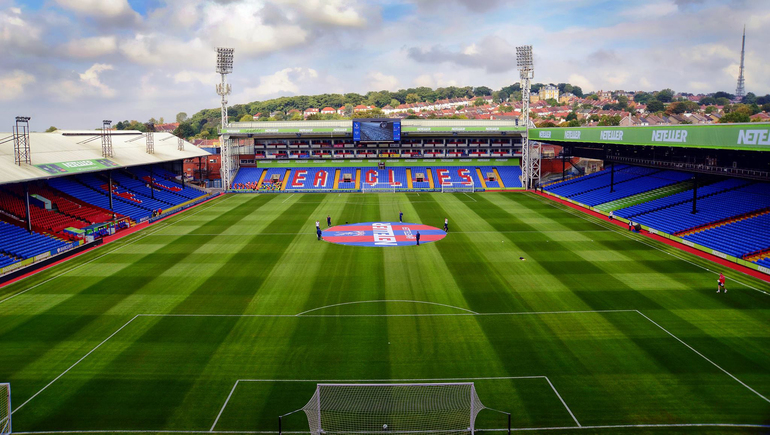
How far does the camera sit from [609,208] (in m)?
41.6

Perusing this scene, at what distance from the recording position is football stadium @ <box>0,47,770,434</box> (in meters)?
12.7

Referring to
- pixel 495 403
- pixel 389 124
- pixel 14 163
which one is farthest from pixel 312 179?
pixel 495 403

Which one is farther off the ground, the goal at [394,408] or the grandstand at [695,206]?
the grandstand at [695,206]

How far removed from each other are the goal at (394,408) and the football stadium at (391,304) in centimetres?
7

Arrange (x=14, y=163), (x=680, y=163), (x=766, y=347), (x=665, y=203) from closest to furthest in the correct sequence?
(x=766, y=347) → (x=14, y=163) → (x=665, y=203) → (x=680, y=163)

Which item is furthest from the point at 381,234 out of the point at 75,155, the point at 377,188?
the point at 377,188

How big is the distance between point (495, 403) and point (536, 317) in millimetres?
6579

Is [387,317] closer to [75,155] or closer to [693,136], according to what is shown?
[693,136]

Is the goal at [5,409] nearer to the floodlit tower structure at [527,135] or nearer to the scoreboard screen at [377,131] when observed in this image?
the scoreboard screen at [377,131]

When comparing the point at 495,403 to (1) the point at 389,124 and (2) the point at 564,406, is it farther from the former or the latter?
(1) the point at 389,124

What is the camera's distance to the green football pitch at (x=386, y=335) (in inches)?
499

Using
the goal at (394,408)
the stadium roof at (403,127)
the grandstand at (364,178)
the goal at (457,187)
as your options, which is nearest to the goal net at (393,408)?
the goal at (394,408)

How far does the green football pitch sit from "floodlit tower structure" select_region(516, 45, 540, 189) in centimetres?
3088

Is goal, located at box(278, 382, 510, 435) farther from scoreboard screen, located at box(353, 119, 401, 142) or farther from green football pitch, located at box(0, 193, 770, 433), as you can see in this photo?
scoreboard screen, located at box(353, 119, 401, 142)
